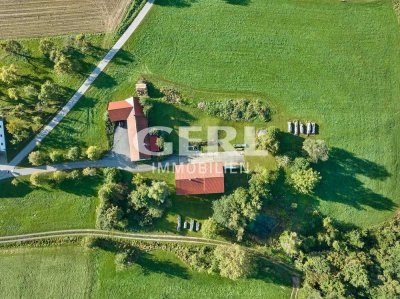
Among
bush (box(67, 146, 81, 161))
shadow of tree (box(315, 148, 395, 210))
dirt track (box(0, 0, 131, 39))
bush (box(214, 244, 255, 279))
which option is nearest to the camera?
bush (box(214, 244, 255, 279))

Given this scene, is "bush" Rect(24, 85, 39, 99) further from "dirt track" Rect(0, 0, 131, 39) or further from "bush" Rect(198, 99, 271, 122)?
"bush" Rect(198, 99, 271, 122)

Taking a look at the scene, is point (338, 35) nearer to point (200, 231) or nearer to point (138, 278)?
point (200, 231)

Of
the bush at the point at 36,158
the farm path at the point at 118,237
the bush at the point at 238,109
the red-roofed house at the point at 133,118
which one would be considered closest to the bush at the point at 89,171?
the red-roofed house at the point at 133,118

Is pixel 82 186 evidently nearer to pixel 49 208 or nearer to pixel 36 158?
pixel 49 208

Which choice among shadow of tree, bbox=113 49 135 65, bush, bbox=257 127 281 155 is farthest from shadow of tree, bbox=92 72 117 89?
bush, bbox=257 127 281 155

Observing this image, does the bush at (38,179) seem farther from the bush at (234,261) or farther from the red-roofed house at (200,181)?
the bush at (234,261)

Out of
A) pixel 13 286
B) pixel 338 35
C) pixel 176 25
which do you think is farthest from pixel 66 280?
pixel 338 35

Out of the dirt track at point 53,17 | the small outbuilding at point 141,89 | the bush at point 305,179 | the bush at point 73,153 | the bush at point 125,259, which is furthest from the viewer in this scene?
the dirt track at point 53,17
